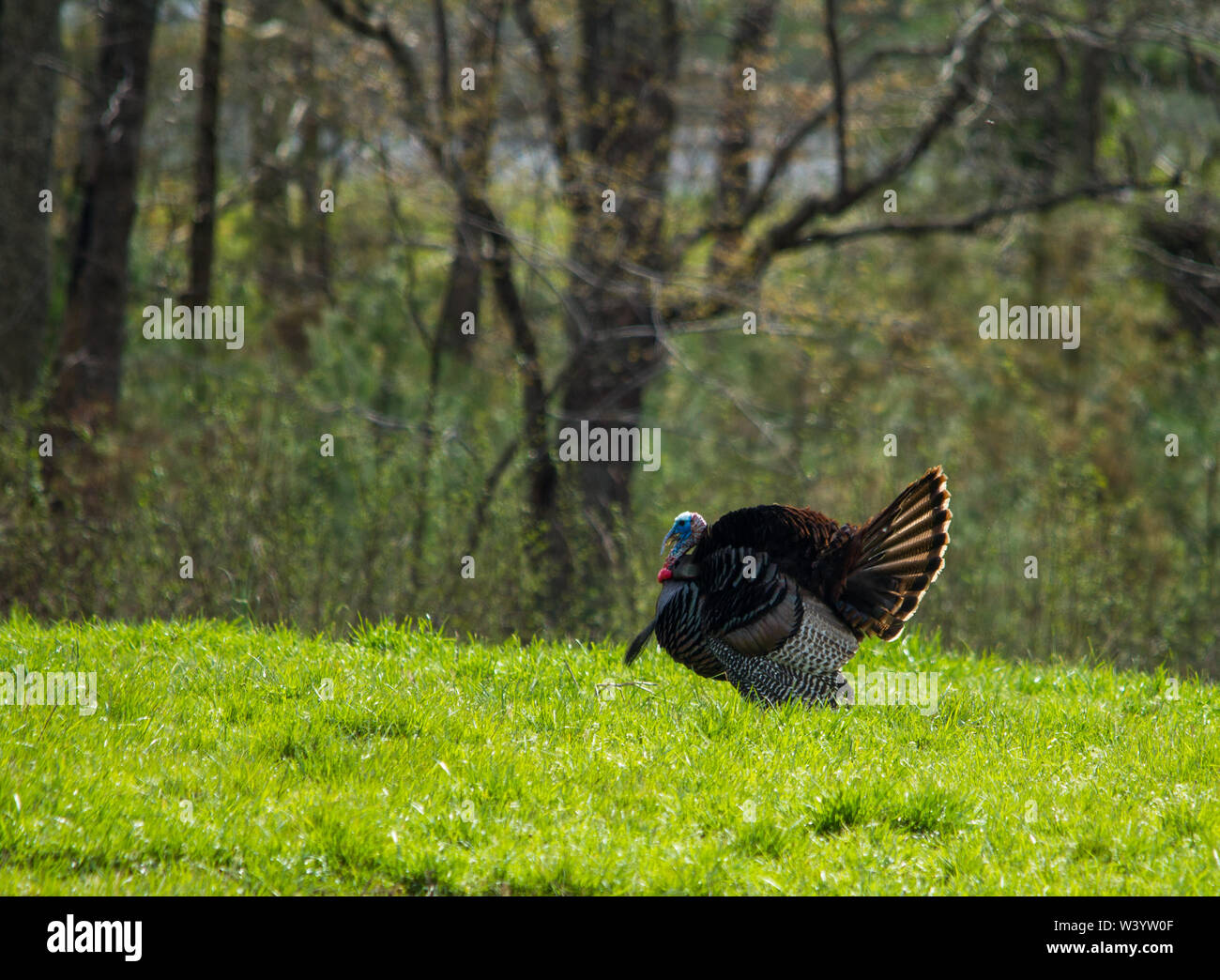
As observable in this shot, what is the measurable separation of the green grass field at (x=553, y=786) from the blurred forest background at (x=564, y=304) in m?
3.18

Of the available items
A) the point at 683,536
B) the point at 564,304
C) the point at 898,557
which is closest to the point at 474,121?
the point at 564,304

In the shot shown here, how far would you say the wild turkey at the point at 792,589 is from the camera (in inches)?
242

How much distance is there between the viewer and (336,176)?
719 inches

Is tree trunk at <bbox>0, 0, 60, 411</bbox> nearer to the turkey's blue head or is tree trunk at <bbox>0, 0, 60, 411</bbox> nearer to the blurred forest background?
the blurred forest background

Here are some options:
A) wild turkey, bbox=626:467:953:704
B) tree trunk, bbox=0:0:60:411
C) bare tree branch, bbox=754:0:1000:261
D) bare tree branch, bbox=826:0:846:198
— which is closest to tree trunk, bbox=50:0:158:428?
tree trunk, bbox=0:0:60:411

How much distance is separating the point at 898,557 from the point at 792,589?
648 mm

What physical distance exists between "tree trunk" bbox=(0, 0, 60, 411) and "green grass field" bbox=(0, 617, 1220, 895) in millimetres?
5392

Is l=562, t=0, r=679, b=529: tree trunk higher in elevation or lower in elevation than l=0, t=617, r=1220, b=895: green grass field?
higher

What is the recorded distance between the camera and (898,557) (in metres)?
6.47

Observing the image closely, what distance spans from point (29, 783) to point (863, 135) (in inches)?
527

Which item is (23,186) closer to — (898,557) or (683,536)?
(683,536)

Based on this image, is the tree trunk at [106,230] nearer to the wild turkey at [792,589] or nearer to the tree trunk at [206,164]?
the tree trunk at [206,164]

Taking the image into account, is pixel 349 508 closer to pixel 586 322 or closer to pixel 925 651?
pixel 586 322

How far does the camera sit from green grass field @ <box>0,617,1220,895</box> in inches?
169
